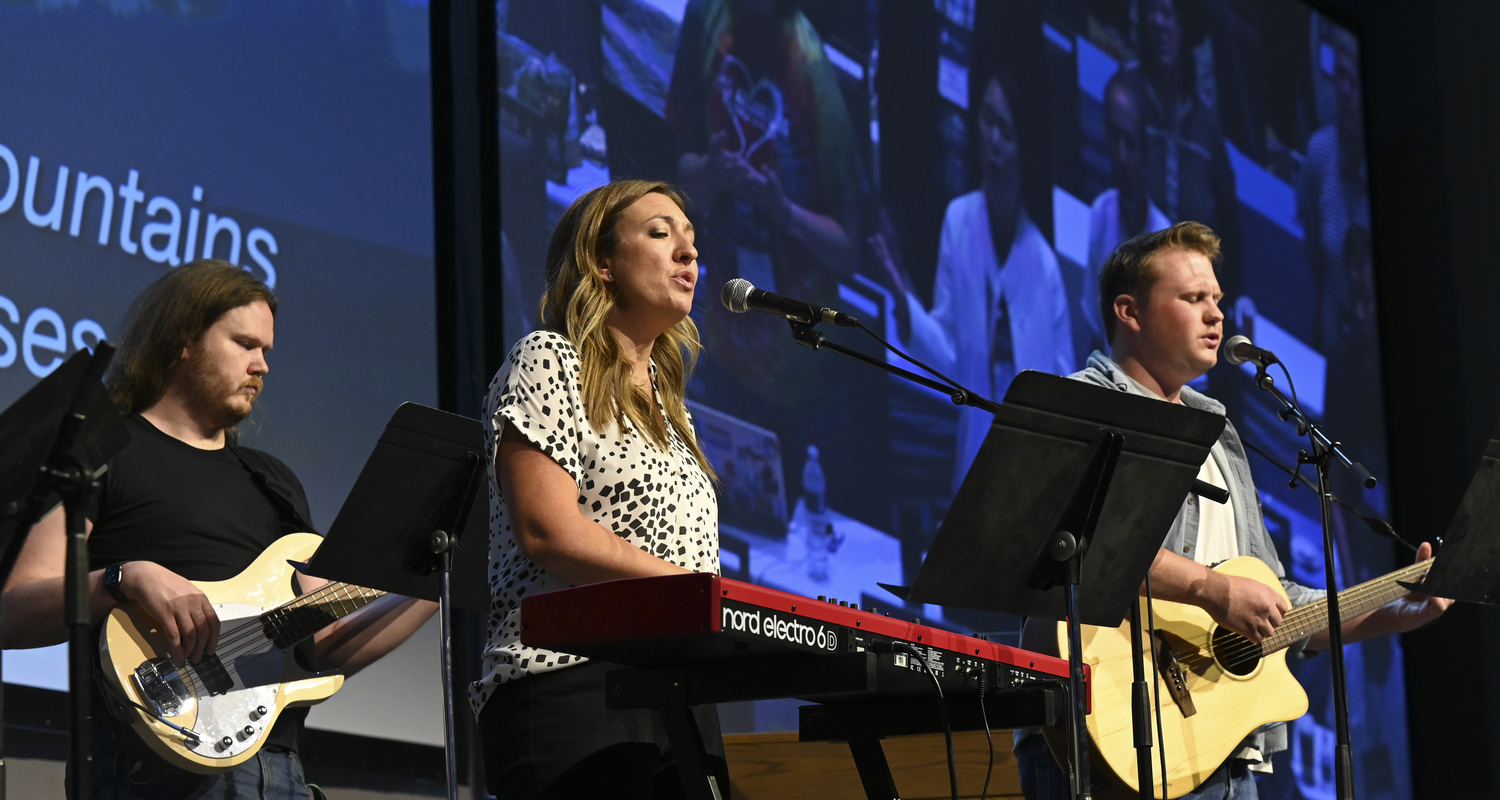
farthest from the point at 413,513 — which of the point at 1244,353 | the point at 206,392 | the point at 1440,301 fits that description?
the point at 1440,301

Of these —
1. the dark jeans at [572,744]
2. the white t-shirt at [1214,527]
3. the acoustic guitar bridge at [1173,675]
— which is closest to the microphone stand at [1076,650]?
the acoustic guitar bridge at [1173,675]

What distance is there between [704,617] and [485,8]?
3.18 m

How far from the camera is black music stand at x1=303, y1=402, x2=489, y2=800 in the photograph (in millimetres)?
2855

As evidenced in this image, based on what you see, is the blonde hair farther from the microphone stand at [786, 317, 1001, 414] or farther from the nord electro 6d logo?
the nord electro 6d logo

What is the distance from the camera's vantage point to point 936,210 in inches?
233

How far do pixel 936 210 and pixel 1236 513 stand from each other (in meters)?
2.28

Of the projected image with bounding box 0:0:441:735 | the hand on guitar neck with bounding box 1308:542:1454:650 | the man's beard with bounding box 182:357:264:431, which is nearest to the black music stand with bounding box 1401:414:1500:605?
the hand on guitar neck with bounding box 1308:542:1454:650

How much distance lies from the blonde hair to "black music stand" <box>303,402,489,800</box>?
1.08 feet

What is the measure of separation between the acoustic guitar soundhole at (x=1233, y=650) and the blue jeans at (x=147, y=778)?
216 cm

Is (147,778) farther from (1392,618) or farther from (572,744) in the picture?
(1392,618)

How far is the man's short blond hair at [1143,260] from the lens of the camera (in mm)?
3982

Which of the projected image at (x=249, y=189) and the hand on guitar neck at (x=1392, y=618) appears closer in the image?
the projected image at (x=249, y=189)

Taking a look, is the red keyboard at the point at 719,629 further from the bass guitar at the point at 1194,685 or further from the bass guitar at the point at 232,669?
the bass guitar at the point at 1194,685

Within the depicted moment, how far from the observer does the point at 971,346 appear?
5895mm
